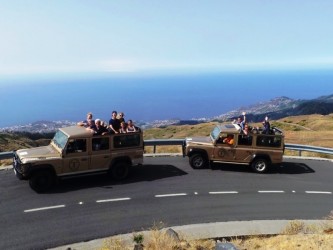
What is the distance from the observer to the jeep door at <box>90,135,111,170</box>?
15.2 meters

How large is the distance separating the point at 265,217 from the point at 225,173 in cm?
505

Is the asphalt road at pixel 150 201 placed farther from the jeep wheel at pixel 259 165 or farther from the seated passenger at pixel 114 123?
the seated passenger at pixel 114 123

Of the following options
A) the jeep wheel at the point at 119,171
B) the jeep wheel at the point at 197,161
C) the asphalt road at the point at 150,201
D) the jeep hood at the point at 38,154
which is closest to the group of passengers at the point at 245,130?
the jeep wheel at the point at 197,161

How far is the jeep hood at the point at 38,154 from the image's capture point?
554 inches

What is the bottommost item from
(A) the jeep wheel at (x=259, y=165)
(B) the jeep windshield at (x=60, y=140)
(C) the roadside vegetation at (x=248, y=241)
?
(C) the roadside vegetation at (x=248, y=241)

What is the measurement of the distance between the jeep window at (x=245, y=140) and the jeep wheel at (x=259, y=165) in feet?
2.89

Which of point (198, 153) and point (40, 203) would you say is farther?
point (198, 153)

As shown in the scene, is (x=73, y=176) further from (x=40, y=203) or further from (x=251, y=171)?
(x=251, y=171)

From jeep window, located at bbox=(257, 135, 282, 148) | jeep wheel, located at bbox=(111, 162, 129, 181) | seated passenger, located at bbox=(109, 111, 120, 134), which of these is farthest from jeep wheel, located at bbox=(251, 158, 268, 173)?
seated passenger, located at bbox=(109, 111, 120, 134)

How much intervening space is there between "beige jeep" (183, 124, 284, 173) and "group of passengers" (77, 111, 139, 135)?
3.18 m

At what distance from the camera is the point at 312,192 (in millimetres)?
15633

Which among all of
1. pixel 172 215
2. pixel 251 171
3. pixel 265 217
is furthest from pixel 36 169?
pixel 251 171

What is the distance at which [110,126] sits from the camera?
16453 millimetres

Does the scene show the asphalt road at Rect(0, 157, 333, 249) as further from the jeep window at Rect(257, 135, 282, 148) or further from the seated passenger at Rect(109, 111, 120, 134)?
the seated passenger at Rect(109, 111, 120, 134)
